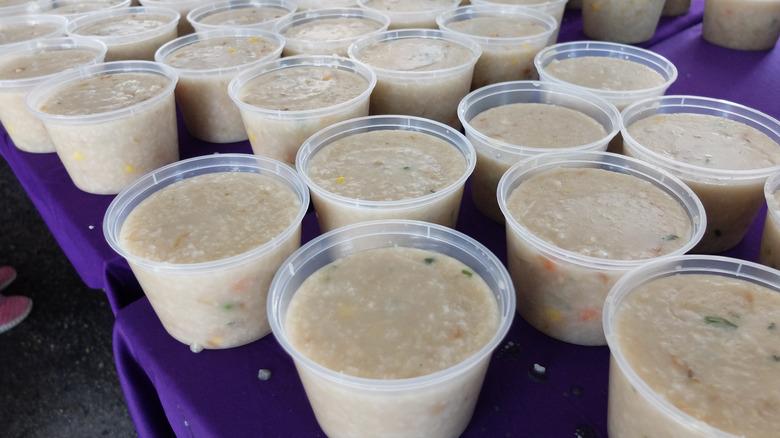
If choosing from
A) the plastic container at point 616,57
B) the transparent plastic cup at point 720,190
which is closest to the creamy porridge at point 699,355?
the transparent plastic cup at point 720,190

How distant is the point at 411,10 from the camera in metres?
2.53

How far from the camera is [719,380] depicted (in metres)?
0.88

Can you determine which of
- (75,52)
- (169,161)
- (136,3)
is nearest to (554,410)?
(169,161)

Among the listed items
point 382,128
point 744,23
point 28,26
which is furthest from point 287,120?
point 744,23

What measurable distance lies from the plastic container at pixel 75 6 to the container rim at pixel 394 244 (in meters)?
2.15

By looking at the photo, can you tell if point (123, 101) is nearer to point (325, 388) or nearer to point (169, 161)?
point (169, 161)

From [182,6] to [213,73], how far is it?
1.02m

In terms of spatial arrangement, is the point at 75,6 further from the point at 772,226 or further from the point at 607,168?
the point at 772,226

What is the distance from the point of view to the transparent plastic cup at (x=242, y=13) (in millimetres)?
2412

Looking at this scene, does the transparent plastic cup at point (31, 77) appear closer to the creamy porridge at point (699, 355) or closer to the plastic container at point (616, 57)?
the plastic container at point (616, 57)

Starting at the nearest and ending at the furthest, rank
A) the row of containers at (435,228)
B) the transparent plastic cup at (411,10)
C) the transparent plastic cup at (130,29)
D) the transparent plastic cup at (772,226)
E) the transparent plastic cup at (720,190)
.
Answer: the row of containers at (435,228), the transparent plastic cup at (772,226), the transparent plastic cup at (720,190), the transparent plastic cup at (130,29), the transparent plastic cup at (411,10)

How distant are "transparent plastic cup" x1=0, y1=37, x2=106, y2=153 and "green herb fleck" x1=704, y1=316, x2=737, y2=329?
6.94 ft

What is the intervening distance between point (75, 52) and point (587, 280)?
7.36ft

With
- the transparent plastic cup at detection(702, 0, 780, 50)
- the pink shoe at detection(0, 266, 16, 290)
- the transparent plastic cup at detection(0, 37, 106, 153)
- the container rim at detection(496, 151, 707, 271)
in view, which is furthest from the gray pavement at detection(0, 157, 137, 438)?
the transparent plastic cup at detection(702, 0, 780, 50)
